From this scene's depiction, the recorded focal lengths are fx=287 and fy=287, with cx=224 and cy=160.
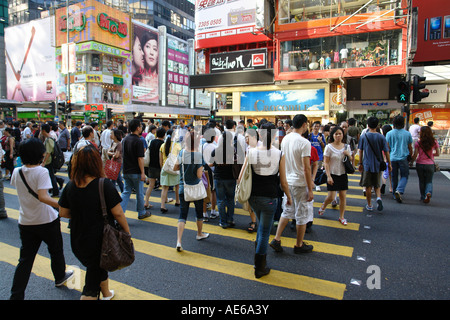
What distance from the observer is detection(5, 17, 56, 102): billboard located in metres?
44.6

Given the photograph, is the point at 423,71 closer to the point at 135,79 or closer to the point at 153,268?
the point at 153,268

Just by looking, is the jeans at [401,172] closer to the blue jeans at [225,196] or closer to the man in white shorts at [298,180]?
the man in white shorts at [298,180]

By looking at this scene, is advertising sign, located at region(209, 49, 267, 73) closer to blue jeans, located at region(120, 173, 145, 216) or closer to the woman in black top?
blue jeans, located at region(120, 173, 145, 216)

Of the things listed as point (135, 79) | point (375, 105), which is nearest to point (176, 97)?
point (135, 79)

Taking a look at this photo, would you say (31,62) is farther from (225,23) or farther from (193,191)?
(193,191)

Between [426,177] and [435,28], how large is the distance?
13499 millimetres

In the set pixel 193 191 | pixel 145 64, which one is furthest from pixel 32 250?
pixel 145 64

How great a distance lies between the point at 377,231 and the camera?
5.25 m

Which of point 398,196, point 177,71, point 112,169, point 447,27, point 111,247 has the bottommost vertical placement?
point 398,196

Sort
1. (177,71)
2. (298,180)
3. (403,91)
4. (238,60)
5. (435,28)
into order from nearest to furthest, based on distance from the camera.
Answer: (298,180) → (403,91) → (435,28) → (238,60) → (177,71)

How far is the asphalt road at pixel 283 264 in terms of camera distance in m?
3.33

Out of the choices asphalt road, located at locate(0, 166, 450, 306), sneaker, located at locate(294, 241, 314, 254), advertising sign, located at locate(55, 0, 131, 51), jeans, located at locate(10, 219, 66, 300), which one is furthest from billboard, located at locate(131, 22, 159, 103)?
sneaker, located at locate(294, 241, 314, 254)

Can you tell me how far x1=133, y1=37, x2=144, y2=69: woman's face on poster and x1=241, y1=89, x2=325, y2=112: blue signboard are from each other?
28.0 meters

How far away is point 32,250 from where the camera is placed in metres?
3.15
